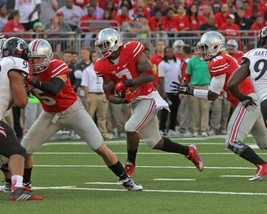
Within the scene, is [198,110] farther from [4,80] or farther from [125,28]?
[4,80]

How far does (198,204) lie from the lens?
29.5 feet

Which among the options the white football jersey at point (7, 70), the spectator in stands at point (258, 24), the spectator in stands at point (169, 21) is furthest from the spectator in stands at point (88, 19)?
the white football jersey at point (7, 70)

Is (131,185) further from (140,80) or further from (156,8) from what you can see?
(156,8)

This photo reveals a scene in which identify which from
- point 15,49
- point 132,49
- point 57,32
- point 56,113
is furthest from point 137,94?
point 57,32

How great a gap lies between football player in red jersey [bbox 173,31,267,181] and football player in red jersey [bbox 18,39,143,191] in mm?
1657

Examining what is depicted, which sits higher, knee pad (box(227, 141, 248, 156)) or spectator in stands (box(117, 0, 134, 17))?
spectator in stands (box(117, 0, 134, 17))

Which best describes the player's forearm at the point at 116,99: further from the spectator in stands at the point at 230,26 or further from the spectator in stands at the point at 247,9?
the spectator in stands at the point at 247,9

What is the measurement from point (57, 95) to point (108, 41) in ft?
3.45

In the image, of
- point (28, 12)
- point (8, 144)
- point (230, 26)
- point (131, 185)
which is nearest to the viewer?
point (8, 144)

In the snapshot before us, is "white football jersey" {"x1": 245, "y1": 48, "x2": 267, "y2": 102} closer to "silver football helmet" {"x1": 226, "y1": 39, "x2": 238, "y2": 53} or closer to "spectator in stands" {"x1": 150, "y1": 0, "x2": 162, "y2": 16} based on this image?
"silver football helmet" {"x1": 226, "y1": 39, "x2": 238, "y2": 53}

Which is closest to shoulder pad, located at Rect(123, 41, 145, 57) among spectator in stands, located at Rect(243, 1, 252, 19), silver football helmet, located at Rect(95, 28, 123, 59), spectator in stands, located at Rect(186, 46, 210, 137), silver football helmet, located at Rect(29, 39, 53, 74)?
silver football helmet, located at Rect(95, 28, 123, 59)

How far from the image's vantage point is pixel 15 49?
952 centimetres

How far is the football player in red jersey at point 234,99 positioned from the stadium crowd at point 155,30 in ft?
22.6

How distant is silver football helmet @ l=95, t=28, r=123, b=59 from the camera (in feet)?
35.6
